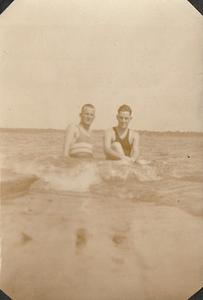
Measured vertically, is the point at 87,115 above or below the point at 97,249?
above

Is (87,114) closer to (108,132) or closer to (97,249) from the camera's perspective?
(108,132)

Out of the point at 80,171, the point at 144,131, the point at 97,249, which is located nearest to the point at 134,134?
the point at 144,131

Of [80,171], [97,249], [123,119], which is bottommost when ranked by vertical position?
[97,249]

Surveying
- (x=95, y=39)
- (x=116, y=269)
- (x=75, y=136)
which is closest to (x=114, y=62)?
(x=95, y=39)

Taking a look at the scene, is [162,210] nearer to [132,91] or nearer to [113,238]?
[113,238]

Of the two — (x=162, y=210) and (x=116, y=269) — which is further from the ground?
(x=162, y=210)

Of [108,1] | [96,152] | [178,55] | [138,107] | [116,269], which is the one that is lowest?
[116,269]
